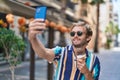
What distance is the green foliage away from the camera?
9.07 metres

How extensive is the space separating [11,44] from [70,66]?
5.04 metres

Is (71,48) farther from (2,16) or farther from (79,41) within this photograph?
(2,16)

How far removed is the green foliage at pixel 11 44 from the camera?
9.07m

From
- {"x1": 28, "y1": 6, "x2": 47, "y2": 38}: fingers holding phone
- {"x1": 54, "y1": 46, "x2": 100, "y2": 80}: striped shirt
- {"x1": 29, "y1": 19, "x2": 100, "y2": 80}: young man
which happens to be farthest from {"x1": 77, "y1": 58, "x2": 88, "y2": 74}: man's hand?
{"x1": 28, "y1": 6, "x2": 47, "y2": 38}: fingers holding phone

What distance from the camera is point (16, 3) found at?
1177 centimetres

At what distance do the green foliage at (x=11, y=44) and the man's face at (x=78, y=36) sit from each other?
4.73m

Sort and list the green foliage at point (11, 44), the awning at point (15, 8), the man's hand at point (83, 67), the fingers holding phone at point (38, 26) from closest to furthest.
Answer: the fingers holding phone at point (38, 26), the man's hand at point (83, 67), the green foliage at point (11, 44), the awning at point (15, 8)

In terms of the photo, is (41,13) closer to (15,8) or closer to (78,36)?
(78,36)

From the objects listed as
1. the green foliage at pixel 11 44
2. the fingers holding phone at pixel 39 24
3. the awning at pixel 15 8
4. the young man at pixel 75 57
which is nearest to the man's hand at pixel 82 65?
the young man at pixel 75 57

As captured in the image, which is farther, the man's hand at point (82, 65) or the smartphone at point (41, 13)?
the man's hand at point (82, 65)

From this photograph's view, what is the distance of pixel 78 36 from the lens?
433 cm

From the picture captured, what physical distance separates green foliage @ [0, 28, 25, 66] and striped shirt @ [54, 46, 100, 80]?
463 centimetres

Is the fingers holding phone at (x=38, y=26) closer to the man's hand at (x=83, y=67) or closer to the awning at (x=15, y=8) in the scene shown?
A: the man's hand at (x=83, y=67)

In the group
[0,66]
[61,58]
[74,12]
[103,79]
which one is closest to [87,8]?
[74,12]
